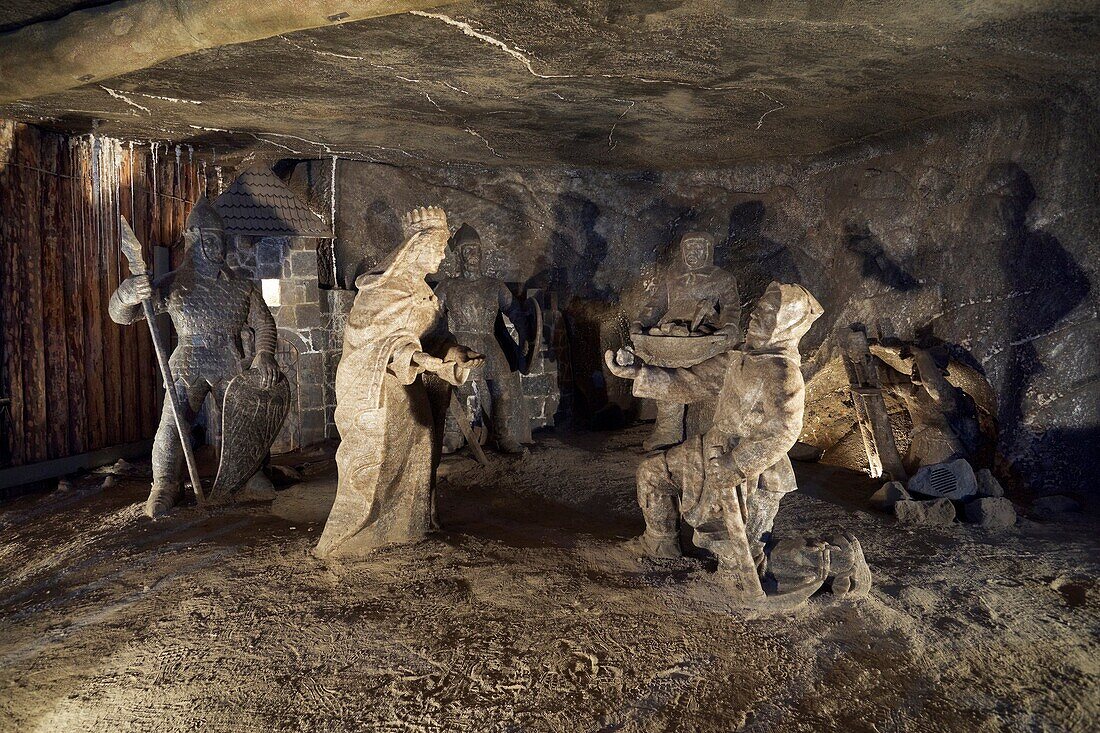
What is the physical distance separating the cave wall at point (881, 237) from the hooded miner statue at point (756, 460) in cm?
318

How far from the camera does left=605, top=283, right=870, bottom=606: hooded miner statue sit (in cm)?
361

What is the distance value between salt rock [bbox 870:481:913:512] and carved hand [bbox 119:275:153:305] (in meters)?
6.22

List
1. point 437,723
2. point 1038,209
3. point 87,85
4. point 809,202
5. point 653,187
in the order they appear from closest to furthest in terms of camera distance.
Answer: point 437,723 → point 87,85 → point 1038,209 → point 809,202 → point 653,187

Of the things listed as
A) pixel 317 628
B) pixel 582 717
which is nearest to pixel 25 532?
pixel 317 628

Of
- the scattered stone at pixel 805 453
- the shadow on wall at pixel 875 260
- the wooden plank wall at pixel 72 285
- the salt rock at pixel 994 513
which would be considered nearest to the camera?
the salt rock at pixel 994 513

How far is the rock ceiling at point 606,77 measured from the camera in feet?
12.9

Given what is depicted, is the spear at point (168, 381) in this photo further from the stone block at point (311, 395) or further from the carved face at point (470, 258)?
the carved face at point (470, 258)

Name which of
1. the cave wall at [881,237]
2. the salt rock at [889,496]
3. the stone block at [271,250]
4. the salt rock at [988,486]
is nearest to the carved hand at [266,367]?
the stone block at [271,250]

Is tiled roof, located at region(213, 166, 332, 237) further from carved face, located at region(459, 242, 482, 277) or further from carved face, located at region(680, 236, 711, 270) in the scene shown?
→ carved face, located at region(680, 236, 711, 270)

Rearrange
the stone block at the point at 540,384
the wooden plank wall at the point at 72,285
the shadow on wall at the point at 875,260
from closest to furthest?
the wooden plank wall at the point at 72,285 → the shadow on wall at the point at 875,260 → the stone block at the point at 540,384

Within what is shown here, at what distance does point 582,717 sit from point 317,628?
1479mm

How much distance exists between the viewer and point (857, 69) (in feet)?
15.9

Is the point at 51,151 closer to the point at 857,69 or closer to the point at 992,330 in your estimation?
the point at 857,69

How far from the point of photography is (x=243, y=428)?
5824 millimetres
